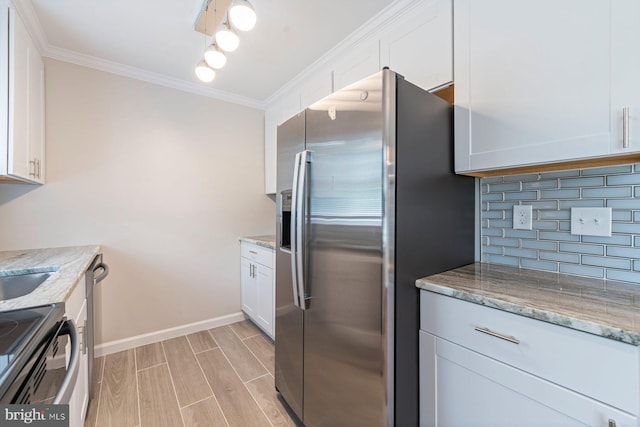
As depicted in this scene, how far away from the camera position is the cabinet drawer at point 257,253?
7.71ft

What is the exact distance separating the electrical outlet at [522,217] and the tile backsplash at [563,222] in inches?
0.8

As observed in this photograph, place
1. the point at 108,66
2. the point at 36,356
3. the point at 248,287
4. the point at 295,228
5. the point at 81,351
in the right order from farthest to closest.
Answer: the point at 248,287
the point at 108,66
the point at 295,228
the point at 81,351
the point at 36,356

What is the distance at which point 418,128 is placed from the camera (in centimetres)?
118

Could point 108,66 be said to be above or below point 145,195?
above

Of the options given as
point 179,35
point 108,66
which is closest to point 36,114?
point 108,66

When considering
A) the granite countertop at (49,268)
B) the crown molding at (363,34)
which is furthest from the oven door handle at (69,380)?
the crown molding at (363,34)

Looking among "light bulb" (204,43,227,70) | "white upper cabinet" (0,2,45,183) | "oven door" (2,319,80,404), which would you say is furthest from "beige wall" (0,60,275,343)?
"oven door" (2,319,80,404)

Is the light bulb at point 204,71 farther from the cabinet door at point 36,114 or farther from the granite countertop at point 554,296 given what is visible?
the granite countertop at point 554,296

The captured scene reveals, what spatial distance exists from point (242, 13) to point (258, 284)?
2061 mm

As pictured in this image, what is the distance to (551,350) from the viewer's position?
2.70 feet

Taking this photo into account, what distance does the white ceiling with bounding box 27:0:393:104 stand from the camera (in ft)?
5.33

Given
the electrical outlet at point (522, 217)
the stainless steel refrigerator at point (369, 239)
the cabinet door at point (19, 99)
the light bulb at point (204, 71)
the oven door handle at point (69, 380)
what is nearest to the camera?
the oven door handle at point (69, 380)

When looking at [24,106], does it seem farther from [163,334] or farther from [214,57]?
[163,334]

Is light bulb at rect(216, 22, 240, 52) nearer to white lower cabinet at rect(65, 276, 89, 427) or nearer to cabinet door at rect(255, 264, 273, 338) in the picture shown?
Answer: white lower cabinet at rect(65, 276, 89, 427)
